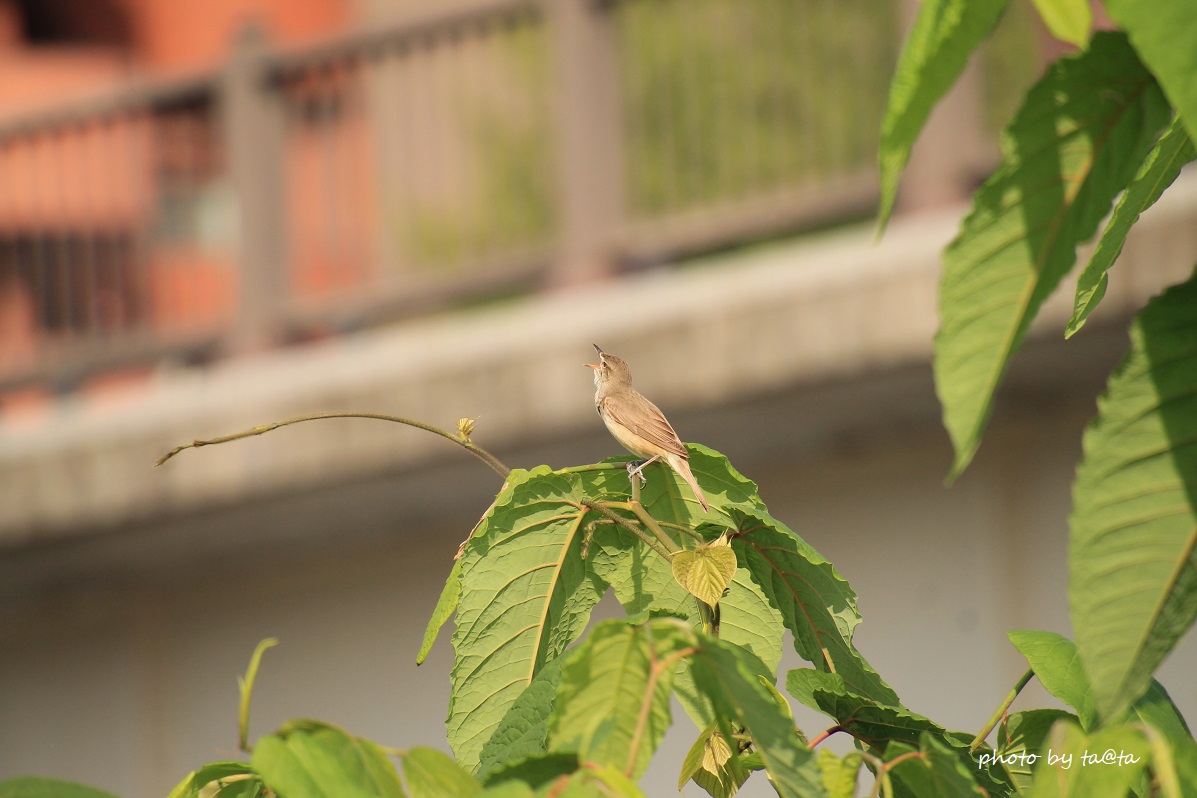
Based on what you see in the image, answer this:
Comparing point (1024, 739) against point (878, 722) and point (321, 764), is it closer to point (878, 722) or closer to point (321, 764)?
point (878, 722)

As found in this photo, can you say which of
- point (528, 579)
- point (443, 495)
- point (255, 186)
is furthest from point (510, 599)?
point (255, 186)

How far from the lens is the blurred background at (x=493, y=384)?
18.1 ft

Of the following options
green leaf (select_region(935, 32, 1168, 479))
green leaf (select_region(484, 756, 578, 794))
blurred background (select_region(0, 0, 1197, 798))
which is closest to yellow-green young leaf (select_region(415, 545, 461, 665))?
green leaf (select_region(484, 756, 578, 794))

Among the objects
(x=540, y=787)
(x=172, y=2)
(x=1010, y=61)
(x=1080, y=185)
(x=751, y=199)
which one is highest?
(x=172, y=2)

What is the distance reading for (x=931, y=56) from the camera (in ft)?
2.54

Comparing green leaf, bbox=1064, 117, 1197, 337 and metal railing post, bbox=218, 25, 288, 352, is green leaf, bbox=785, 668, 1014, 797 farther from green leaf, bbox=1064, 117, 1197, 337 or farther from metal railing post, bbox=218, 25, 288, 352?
metal railing post, bbox=218, 25, 288, 352

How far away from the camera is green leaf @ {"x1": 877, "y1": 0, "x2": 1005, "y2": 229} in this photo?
77 cm

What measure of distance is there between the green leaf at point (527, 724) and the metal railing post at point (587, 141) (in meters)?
5.38

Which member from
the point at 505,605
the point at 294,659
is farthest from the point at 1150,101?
the point at 294,659

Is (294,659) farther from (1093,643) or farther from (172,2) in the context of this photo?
(172,2)

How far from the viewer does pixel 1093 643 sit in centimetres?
71

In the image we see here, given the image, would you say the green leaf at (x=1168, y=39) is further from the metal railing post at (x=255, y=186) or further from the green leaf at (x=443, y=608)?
the metal railing post at (x=255, y=186)

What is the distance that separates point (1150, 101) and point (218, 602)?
6944 mm

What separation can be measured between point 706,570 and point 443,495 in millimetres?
5484
